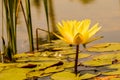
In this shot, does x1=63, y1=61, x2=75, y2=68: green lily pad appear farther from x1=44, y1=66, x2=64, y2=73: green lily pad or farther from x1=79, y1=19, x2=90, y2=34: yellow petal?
x1=79, y1=19, x2=90, y2=34: yellow petal

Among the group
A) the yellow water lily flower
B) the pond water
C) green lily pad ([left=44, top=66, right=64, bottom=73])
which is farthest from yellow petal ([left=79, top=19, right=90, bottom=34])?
the pond water

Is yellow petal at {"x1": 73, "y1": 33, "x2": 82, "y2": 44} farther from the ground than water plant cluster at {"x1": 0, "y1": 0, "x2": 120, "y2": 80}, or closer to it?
farther from the ground

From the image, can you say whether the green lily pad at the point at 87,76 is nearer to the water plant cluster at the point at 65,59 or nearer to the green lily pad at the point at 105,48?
the water plant cluster at the point at 65,59

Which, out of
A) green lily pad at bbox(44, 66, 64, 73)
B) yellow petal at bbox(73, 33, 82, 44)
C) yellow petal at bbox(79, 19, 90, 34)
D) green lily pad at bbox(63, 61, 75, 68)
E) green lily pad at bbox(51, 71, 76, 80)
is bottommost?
green lily pad at bbox(51, 71, 76, 80)

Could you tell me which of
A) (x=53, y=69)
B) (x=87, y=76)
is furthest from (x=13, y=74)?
(x=87, y=76)

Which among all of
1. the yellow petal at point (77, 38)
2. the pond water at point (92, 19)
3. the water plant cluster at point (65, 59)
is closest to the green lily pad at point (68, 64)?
the water plant cluster at point (65, 59)

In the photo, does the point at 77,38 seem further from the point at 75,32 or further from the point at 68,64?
the point at 68,64
